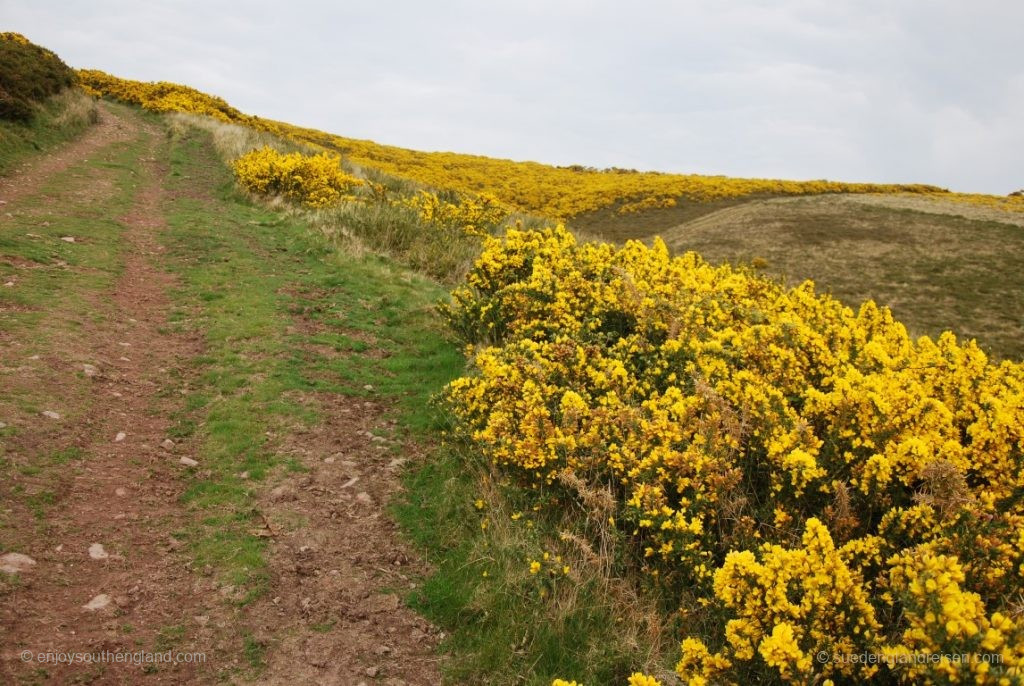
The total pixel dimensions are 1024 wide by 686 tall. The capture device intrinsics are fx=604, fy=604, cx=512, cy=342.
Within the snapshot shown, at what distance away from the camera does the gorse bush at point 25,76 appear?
17141 millimetres

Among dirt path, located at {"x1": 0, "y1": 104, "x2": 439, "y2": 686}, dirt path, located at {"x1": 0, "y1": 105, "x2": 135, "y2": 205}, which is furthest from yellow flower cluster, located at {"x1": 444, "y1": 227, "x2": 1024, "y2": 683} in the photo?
dirt path, located at {"x1": 0, "y1": 105, "x2": 135, "y2": 205}

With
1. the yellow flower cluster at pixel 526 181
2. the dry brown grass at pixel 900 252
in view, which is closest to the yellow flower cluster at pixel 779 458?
the dry brown grass at pixel 900 252

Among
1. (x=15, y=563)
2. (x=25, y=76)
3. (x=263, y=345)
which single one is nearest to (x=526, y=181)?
(x=25, y=76)

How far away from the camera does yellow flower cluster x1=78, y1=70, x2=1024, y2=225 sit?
110ft

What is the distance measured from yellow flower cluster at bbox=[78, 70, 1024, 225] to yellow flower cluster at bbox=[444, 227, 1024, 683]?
27.0 m

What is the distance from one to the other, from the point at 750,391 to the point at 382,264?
875cm

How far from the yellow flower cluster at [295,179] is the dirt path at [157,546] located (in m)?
9.18

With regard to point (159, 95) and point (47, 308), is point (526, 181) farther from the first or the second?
point (47, 308)

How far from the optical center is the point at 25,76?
18.8m

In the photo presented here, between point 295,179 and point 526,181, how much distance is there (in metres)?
32.0

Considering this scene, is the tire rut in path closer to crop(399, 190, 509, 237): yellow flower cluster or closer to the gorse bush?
crop(399, 190, 509, 237): yellow flower cluster

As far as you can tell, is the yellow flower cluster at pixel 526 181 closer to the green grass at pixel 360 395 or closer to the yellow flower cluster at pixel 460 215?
the yellow flower cluster at pixel 460 215

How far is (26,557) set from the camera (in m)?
4.25

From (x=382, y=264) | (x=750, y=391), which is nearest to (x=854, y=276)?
(x=382, y=264)
